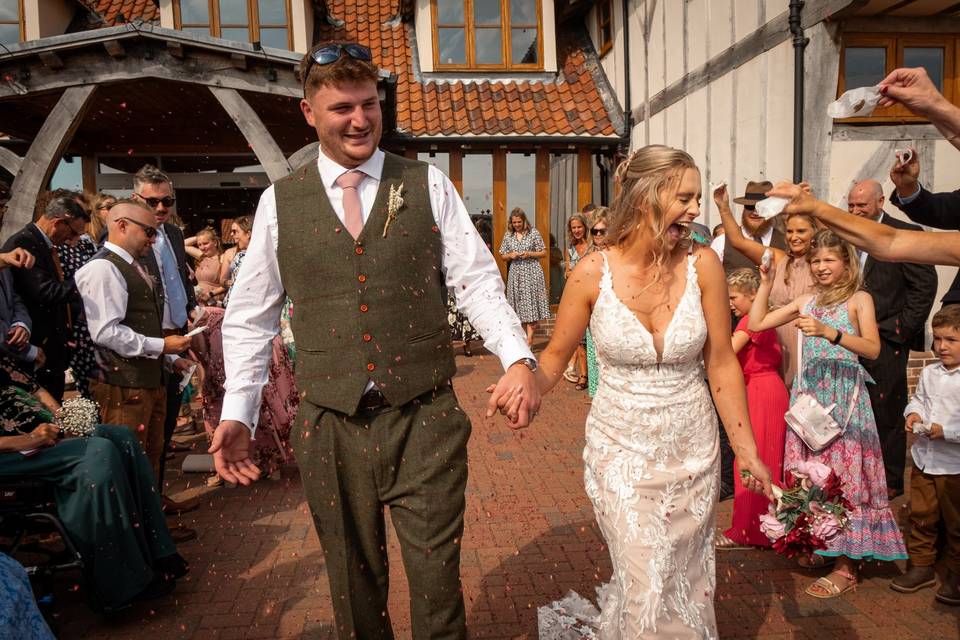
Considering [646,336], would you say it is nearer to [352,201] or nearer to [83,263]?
[352,201]

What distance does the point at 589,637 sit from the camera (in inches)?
113

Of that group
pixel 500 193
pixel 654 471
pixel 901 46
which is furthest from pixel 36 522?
pixel 500 193

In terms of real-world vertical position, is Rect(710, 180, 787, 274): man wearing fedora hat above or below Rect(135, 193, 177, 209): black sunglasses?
below

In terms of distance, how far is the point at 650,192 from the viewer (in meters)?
2.65

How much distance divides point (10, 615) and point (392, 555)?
224 centimetres

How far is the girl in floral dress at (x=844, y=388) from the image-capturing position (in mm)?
3723

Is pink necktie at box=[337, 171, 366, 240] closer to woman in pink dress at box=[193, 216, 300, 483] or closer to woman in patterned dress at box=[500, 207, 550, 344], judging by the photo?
woman in pink dress at box=[193, 216, 300, 483]

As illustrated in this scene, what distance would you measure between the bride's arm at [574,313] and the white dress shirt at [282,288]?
0.38 m

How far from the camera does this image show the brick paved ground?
134 inches

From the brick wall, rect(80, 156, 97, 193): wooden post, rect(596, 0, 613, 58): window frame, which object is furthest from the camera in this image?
rect(80, 156, 97, 193): wooden post

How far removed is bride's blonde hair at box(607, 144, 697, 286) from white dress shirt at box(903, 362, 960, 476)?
192 cm

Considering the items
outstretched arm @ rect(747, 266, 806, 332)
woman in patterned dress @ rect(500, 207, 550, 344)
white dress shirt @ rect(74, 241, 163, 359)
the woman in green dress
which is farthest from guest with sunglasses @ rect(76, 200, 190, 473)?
woman in patterned dress @ rect(500, 207, 550, 344)

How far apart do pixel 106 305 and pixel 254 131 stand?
5.80 meters

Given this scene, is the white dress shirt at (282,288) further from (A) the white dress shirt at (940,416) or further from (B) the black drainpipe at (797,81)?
(B) the black drainpipe at (797,81)
